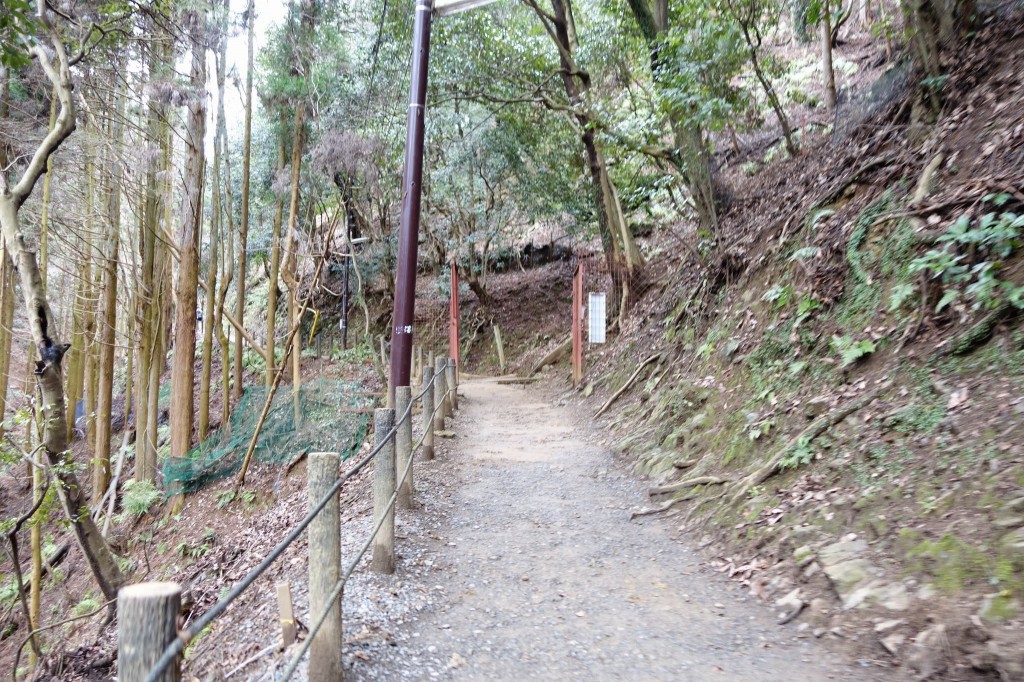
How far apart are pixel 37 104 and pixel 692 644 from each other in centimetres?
1324

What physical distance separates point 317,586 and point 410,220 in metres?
5.23


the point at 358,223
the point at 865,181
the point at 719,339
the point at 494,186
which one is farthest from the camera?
the point at 358,223

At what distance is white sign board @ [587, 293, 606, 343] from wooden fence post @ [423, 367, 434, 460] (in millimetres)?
5641

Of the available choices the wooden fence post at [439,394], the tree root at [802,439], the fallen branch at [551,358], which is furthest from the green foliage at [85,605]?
the fallen branch at [551,358]

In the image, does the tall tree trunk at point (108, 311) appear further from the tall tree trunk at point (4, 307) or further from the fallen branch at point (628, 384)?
the fallen branch at point (628, 384)

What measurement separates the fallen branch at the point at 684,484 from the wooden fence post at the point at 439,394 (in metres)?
3.66

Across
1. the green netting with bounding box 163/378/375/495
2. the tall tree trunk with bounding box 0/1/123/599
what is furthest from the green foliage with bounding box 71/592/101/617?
the tall tree trunk with bounding box 0/1/123/599

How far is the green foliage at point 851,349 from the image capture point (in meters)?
5.52

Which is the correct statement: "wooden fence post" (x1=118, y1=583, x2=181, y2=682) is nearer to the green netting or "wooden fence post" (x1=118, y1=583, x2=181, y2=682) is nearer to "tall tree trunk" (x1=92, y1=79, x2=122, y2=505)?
the green netting

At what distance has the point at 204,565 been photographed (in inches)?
346

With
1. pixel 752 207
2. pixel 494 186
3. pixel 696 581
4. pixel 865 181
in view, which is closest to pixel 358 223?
pixel 494 186

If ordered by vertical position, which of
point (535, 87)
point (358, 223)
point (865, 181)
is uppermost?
point (535, 87)

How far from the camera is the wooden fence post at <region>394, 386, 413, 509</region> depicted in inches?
229

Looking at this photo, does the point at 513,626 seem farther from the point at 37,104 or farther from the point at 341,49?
the point at 341,49
